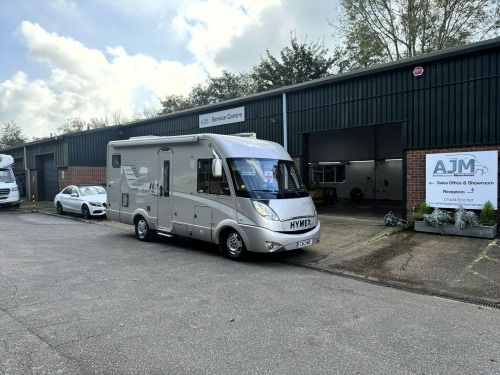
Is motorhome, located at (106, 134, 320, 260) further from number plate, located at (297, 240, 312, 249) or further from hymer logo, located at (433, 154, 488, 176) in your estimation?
hymer logo, located at (433, 154, 488, 176)

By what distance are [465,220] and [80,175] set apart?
66.6ft

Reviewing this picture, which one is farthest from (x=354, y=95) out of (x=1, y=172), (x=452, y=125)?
(x=1, y=172)

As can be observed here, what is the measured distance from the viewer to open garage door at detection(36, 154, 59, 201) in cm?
2384

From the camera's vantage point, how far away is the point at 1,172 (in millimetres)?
19797

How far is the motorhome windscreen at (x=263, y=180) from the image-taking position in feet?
23.3

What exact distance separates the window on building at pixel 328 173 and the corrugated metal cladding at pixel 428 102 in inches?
424

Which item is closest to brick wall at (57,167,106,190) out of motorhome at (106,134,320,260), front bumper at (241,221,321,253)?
motorhome at (106,134,320,260)

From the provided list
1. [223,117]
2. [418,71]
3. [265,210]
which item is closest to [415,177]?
[418,71]

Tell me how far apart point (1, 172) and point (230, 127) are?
13713mm

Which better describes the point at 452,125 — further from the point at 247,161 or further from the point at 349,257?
the point at 247,161

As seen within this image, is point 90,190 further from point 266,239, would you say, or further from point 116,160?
point 266,239

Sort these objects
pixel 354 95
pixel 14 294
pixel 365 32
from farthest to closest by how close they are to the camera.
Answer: pixel 365 32
pixel 354 95
pixel 14 294

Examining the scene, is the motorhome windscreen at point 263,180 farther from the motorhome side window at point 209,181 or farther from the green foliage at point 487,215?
the green foliage at point 487,215

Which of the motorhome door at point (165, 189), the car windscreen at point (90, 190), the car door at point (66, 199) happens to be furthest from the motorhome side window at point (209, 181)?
the car door at point (66, 199)
